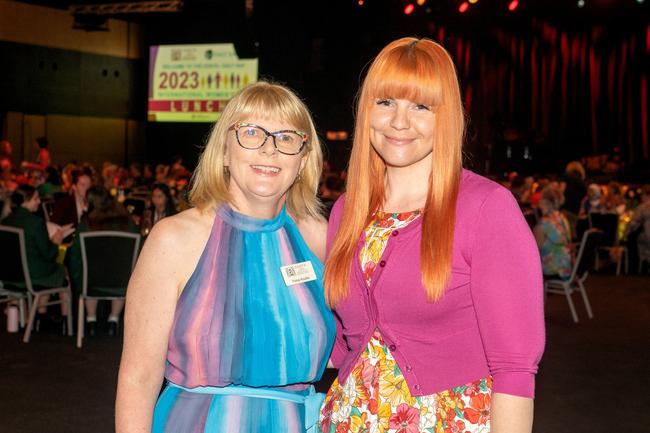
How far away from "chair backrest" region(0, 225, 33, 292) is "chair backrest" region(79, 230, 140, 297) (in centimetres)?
50

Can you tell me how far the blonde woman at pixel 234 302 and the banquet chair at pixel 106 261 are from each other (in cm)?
467

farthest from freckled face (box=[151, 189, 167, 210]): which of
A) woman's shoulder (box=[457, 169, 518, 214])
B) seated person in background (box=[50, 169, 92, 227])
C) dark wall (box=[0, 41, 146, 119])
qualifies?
dark wall (box=[0, 41, 146, 119])

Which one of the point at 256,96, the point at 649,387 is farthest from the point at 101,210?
the point at 256,96

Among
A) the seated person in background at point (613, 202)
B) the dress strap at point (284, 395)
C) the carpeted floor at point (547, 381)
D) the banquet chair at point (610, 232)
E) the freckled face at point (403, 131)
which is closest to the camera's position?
the freckled face at point (403, 131)

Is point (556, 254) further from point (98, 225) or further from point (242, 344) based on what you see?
point (242, 344)

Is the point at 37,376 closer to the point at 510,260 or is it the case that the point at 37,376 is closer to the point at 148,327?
the point at 148,327

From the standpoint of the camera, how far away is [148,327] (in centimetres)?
191

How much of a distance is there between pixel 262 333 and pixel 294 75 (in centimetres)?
1008

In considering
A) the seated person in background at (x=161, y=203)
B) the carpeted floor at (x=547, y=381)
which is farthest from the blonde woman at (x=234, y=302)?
the seated person in background at (x=161, y=203)

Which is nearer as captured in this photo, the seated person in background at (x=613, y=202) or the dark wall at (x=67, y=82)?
the seated person in background at (x=613, y=202)

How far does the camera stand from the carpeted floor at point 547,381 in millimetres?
4980

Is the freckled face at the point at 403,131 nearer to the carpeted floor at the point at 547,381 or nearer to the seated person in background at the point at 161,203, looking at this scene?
the carpeted floor at the point at 547,381

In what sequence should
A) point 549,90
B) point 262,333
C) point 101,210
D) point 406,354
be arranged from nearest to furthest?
1. point 406,354
2. point 262,333
3. point 101,210
4. point 549,90

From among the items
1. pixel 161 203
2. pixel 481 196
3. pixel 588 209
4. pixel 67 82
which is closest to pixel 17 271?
pixel 161 203
